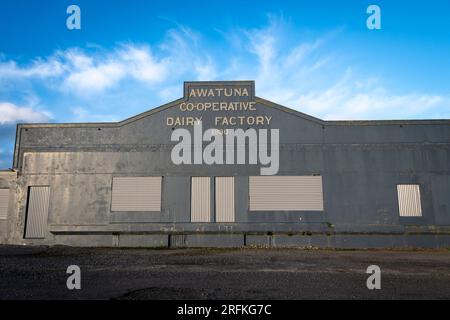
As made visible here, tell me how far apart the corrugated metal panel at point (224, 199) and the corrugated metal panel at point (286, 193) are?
1.18m

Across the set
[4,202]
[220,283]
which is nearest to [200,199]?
[4,202]

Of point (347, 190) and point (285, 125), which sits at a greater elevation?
point (285, 125)

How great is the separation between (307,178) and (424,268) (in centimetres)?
1114

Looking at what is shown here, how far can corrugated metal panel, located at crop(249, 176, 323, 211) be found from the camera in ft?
67.1

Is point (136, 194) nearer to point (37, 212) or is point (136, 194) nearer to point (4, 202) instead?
point (37, 212)

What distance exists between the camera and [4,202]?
21.6 metres

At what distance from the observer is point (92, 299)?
18.2 feet

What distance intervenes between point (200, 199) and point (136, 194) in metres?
3.88

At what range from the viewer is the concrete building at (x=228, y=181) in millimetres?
20172

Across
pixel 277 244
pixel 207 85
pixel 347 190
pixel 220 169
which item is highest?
pixel 207 85

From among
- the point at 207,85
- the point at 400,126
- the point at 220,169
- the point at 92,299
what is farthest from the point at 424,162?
the point at 92,299

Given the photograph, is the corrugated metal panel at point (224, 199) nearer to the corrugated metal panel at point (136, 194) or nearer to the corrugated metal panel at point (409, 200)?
the corrugated metal panel at point (136, 194)

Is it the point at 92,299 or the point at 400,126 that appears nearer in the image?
the point at 92,299

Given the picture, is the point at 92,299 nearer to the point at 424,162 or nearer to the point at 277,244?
the point at 277,244
